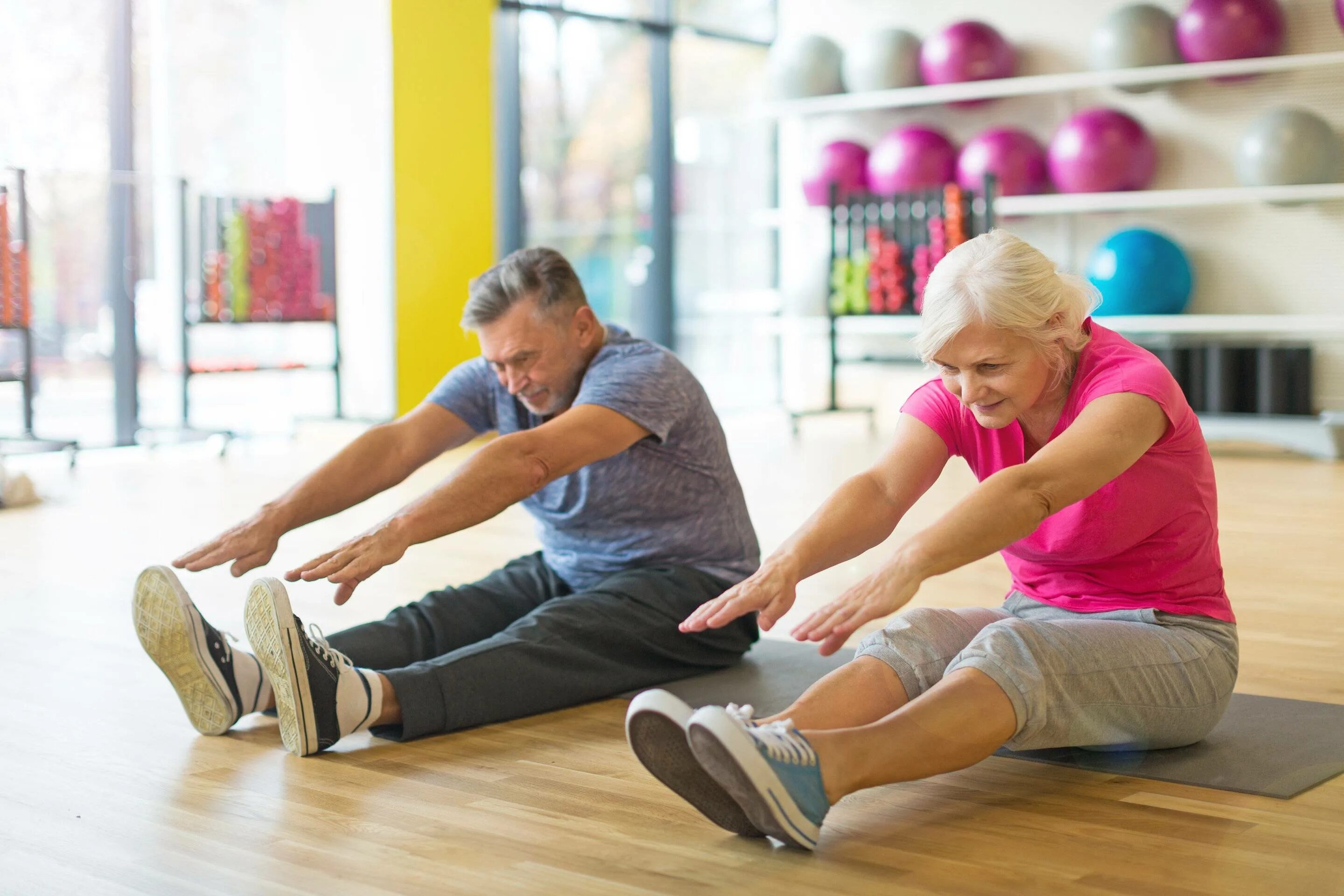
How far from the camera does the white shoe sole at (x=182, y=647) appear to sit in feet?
6.20

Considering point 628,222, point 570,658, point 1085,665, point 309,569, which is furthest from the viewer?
point 628,222

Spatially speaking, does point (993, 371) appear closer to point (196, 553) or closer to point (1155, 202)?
point (196, 553)

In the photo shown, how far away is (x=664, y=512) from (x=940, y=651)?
62 cm

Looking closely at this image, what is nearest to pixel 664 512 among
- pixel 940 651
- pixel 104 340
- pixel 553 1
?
pixel 940 651

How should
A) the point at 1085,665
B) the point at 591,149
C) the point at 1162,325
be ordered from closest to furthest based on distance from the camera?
the point at 1085,665 → the point at 1162,325 → the point at 591,149

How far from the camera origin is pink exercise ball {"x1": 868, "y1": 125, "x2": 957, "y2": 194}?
6.76 metres

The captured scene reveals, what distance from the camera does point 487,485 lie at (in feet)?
6.41

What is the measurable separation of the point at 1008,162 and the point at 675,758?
5.46m

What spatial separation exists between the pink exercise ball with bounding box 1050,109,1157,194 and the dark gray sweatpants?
4.56 meters

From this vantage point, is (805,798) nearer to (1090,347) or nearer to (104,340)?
(1090,347)

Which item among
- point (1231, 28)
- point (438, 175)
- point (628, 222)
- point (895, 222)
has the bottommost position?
point (895, 222)

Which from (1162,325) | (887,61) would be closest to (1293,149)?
(1162,325)

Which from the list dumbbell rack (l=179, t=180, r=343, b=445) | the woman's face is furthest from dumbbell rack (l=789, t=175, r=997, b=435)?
the woman's face

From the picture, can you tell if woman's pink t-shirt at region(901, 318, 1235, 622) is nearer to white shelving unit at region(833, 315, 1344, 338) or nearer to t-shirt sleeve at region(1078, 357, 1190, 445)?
t-shirt sleeve at region(1078, 357, 1190, 445)
